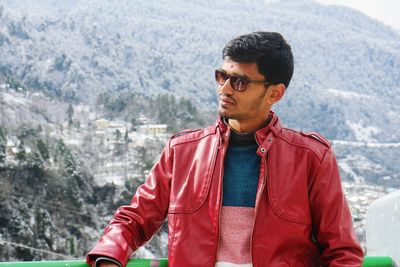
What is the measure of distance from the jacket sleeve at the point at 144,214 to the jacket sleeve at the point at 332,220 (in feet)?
1.11

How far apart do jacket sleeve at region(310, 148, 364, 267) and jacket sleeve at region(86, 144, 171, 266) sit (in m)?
0.34

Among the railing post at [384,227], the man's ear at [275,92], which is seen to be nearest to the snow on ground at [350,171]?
the railing post at [384,227]

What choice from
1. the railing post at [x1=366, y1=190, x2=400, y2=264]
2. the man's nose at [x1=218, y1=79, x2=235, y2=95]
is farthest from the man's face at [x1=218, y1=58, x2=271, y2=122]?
the railing post at [x1=366, y1=190, x2=400, y2=264]

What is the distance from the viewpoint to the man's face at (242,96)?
1319mm

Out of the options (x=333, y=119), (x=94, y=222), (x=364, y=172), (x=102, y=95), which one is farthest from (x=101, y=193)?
(x=333, y=119)

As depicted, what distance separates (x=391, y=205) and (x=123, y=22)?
11046cm

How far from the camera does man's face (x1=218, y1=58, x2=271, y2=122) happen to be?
1319mm

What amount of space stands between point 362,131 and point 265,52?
3609 inches

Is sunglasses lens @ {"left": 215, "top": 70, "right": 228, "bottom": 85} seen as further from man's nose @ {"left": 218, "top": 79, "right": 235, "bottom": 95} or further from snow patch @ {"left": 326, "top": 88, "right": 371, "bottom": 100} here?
snow patch @ {"left": 326, "top": 88, "right": 371, "bottom": 100}

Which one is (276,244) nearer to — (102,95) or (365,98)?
(102,95)

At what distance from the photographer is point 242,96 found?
1.32 m

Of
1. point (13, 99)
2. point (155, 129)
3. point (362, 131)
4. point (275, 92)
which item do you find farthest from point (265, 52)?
point (362, 131)

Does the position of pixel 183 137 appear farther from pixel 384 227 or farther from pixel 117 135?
pixel 117 135

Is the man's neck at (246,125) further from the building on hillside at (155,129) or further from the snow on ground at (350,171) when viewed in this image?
the snow on ground at (350,171)
